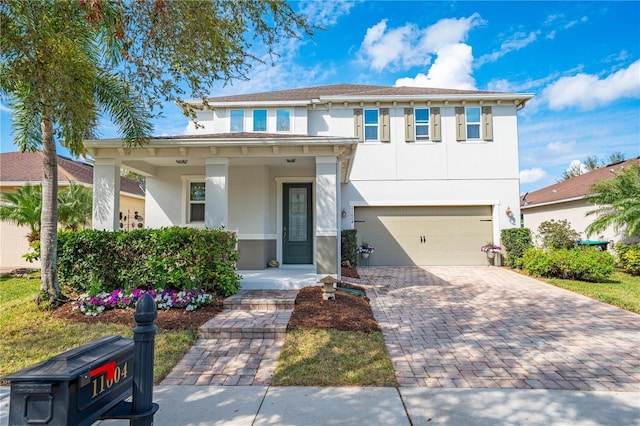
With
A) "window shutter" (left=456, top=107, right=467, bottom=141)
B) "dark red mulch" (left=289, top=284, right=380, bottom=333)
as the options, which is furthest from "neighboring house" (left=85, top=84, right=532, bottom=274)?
"dark red mulch" (left=289, top=284, right=380, bottom=333)

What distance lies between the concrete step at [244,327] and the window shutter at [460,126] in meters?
11.4

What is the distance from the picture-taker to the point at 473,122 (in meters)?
13.8

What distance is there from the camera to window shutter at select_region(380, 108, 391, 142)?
1390cm

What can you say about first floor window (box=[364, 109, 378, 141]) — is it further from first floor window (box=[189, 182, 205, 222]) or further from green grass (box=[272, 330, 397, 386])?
green grass (box=[272, 330, 397, 386])

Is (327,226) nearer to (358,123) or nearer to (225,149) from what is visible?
(225,149)

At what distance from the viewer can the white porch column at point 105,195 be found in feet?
24.9

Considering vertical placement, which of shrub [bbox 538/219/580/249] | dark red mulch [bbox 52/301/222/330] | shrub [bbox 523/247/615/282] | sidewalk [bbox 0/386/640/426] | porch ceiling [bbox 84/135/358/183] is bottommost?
sidewalk [bbox 0/386/640/426]

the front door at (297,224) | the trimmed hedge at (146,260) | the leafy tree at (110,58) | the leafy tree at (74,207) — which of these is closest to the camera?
the leafy tree at (110,58)

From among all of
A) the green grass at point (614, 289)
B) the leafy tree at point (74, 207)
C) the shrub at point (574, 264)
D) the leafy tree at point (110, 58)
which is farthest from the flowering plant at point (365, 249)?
the leafy tree at point (74, 207)

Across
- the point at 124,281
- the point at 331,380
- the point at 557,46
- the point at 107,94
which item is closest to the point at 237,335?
the point at 331,380

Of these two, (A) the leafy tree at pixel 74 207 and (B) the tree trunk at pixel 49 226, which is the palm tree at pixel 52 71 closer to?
(B) the tree trunk at pixel 49 226

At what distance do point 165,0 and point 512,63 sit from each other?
11574mm

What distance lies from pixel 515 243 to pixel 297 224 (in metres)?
8.47

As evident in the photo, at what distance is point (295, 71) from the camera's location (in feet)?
26.3
